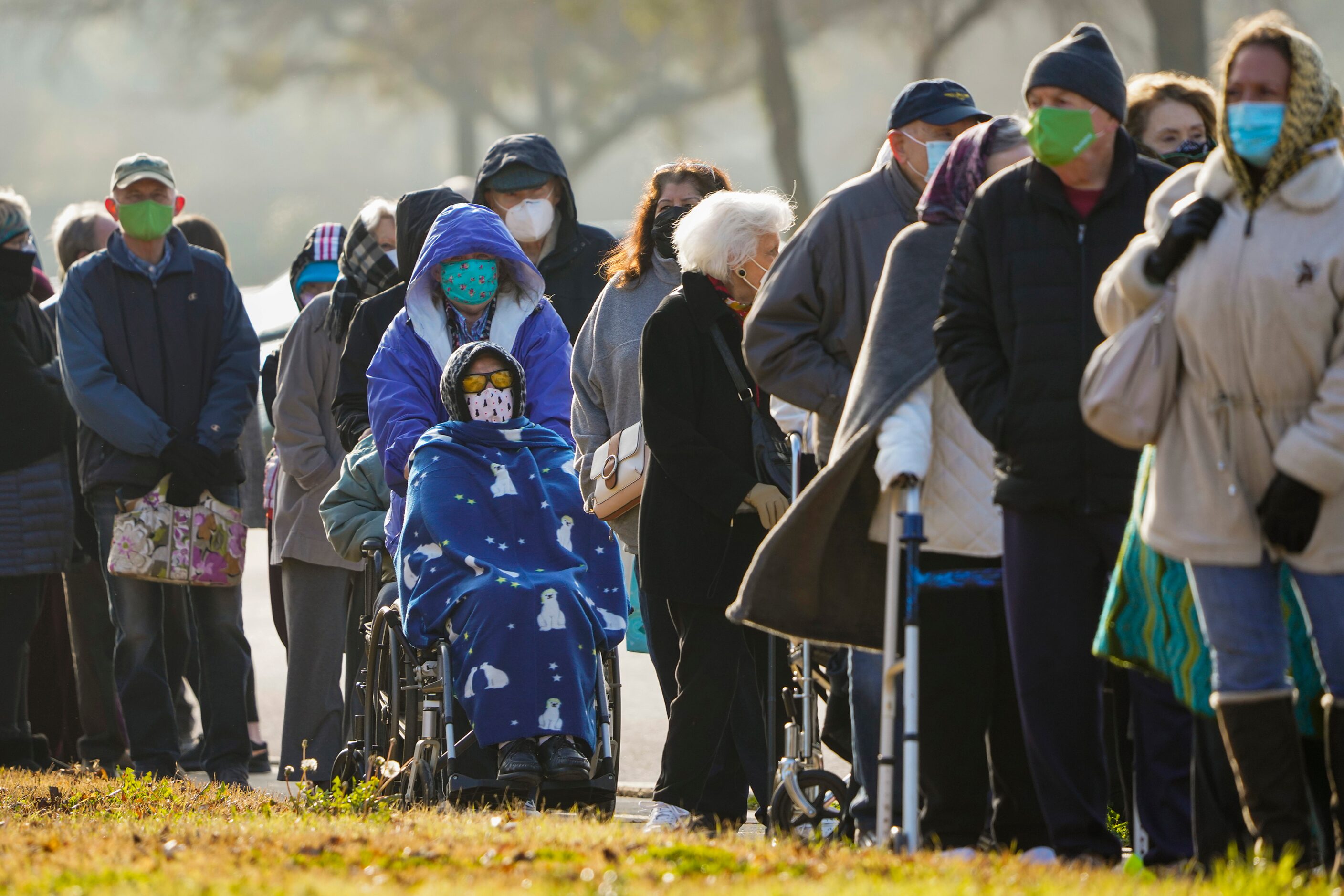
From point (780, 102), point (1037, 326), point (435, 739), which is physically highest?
point (780, 102)

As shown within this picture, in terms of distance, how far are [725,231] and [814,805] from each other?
6.22ft

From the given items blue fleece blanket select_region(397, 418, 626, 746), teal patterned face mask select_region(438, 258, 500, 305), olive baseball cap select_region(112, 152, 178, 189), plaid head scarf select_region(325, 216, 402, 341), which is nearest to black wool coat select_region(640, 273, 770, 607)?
blue fleece blanket select_region(397, 418, 626, 746)

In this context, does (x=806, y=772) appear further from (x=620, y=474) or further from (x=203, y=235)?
(x=203, y=235)

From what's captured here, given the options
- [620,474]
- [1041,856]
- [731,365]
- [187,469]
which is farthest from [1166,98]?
[187,469]

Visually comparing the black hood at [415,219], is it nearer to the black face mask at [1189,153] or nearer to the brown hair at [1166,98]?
the brown hair at [1166,98]

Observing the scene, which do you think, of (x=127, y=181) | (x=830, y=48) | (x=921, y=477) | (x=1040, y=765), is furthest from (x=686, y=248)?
(x=830, y=48)

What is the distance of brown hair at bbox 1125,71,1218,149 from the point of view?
6812mm

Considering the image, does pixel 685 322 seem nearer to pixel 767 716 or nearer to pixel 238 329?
pixel 767 716

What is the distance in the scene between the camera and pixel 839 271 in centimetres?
633

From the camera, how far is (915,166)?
629 centimetres

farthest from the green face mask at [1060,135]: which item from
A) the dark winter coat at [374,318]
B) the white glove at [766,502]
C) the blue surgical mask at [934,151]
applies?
the dark winter coat at [374,318]

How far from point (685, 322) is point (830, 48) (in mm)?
32699

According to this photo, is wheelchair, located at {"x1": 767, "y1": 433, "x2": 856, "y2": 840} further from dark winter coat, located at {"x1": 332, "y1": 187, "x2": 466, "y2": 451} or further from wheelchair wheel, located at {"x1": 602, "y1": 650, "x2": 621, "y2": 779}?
dark winter coat, located at {"x1": 332, "y1": 187, "x2": 466, "y2": 451}

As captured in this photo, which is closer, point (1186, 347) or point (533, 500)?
point (1186, 347)
